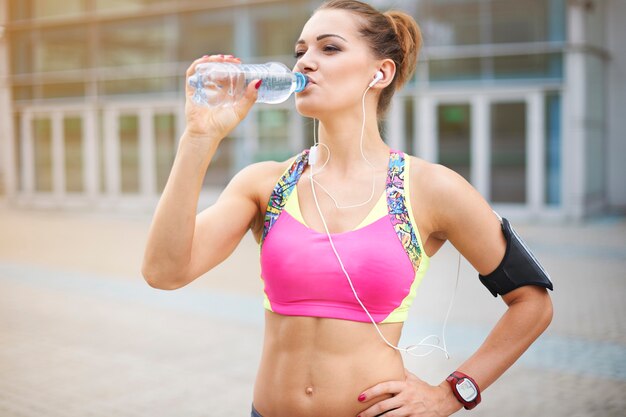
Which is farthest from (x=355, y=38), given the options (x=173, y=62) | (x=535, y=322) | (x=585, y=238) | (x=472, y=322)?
(x=173, y=62)

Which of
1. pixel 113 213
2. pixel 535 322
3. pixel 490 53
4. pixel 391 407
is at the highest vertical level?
pixel 490 53

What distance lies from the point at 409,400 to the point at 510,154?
55.5ft

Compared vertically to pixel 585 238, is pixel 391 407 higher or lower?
higher

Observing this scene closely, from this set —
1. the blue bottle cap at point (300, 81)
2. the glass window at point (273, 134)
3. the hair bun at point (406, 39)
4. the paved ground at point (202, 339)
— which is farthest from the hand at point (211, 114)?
the glass window at point (273, 134)

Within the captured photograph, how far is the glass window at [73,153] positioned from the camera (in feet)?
83.2

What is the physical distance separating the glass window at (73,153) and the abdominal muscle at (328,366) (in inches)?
953

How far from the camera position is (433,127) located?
1947 centimetres

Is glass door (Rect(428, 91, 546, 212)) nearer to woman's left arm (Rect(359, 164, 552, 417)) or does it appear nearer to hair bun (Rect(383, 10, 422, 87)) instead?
hair bun (Rect(383, 10, 422, 87))

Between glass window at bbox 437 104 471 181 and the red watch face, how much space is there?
667 inches

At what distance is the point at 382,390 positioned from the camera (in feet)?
6.98

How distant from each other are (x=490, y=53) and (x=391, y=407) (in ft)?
57.9

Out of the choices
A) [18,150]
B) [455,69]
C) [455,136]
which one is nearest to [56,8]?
[18,150]

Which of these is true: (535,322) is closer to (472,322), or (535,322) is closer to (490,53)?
(472,322)

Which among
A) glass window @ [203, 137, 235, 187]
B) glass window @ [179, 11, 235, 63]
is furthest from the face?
glass window @ [179, 11, 235, 63]
